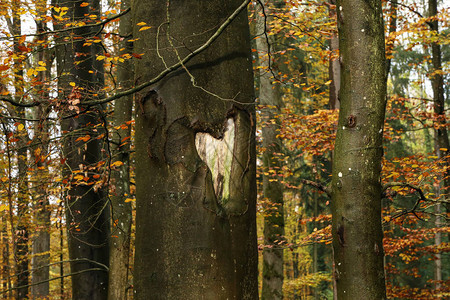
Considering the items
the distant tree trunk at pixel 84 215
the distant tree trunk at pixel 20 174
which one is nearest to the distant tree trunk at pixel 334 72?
the distant tree trunk at pixel 84 215

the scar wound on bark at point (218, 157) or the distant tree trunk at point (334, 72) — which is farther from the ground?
the distant tree trunk at point (334, 72)

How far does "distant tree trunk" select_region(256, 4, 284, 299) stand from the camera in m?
10.2

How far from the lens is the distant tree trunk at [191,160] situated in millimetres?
1883

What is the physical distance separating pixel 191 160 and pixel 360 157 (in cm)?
141

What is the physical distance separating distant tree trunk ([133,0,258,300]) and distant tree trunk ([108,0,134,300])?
12.4 feet

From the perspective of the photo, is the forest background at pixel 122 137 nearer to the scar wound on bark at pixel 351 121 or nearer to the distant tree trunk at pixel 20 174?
the distant tree trunk at pixel 20 174

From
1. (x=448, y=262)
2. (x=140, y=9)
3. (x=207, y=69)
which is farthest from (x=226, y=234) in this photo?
(x=448, y=262)

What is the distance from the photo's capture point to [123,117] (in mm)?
6660

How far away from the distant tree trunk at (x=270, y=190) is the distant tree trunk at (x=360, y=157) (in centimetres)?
665

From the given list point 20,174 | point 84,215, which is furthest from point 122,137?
point 20,174

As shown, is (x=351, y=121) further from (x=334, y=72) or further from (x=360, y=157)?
(x=334, y=72)

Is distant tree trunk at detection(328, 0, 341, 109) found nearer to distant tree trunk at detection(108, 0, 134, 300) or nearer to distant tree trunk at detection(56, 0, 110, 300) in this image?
distant tree trunk at detection(108, 0, 134, 300)

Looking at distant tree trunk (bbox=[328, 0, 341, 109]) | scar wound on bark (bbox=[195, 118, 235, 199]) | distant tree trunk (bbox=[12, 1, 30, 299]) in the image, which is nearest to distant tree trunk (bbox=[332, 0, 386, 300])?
scar wound on bark (bbox=[195, 118, 235, 199])

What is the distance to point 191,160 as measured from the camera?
1981mm
